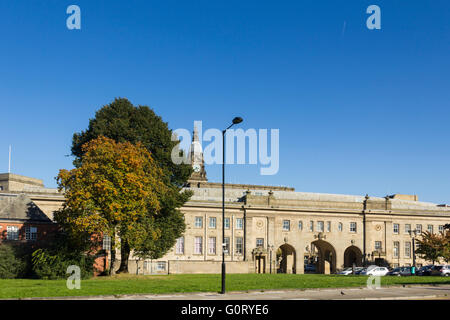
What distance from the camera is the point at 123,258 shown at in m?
49.9

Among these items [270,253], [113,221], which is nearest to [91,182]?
[113,221]

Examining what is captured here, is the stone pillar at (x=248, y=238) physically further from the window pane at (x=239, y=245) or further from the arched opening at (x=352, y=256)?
the arched opening at (x=352, y=256)

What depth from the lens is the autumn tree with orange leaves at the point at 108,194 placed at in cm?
4178

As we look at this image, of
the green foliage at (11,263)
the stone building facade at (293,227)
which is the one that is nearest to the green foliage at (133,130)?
the green foliage at (11,263)

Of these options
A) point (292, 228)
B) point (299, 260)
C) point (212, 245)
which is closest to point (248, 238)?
point (212, 245)

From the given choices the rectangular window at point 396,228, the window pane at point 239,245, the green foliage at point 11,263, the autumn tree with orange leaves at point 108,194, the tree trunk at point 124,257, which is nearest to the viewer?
the autumn tree with orange leaves at point 108,194

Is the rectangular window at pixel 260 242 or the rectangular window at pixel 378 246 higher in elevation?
the rectangular window at pixel 260 242

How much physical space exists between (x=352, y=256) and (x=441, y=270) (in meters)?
→ 33.2

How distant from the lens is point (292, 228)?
3219 inches

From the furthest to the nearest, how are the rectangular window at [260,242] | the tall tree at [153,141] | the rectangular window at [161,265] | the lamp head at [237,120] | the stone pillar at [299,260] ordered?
1. the stone pillar at [299,260]
2. the rectangular window at [260,242]
3. the rectangular window at [161,265]
4. the tall tree at [153,141]
5. the lamp head at [237,120]

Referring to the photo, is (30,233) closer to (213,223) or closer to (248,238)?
(213,223)

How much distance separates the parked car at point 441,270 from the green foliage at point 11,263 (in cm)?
4195

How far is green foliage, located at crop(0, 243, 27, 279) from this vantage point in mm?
43906

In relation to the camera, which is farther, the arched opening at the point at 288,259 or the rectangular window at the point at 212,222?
the arched opening at the point at 288,259
